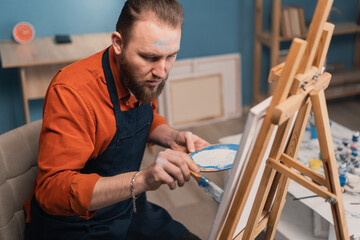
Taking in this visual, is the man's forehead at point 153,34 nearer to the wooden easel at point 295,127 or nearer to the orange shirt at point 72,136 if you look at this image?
the orange shirt at point 72,136

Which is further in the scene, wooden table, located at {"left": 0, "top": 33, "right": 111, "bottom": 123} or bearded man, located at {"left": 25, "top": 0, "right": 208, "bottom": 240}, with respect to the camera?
wooden table, located at {"left": 0, "top": 33, "right": 111, "bottom": 123}

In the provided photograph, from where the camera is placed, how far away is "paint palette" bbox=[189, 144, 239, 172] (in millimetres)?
1399

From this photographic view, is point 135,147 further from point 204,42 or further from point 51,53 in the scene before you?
point 204,42

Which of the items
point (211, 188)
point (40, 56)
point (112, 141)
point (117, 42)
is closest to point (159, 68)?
point (117, 42)

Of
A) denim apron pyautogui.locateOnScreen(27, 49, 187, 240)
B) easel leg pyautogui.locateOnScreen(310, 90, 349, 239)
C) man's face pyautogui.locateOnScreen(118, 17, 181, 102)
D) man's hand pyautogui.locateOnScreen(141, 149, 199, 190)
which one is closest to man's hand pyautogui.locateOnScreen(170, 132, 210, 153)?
denim apron pyautogui.locateOnScreen(27, 49, 187, 240)

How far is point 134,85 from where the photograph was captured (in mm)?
1430

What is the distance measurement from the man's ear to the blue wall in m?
2.03

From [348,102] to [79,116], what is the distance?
3.36m

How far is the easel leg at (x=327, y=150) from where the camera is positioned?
1124 mm

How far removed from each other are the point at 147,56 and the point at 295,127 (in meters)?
0.49

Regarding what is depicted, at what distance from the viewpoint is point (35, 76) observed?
3004 mm

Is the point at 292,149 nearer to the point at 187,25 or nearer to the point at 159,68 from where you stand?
the point at 159,68

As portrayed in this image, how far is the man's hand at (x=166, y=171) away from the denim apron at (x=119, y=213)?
302mm

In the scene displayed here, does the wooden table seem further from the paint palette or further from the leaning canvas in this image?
the leaning canvas
